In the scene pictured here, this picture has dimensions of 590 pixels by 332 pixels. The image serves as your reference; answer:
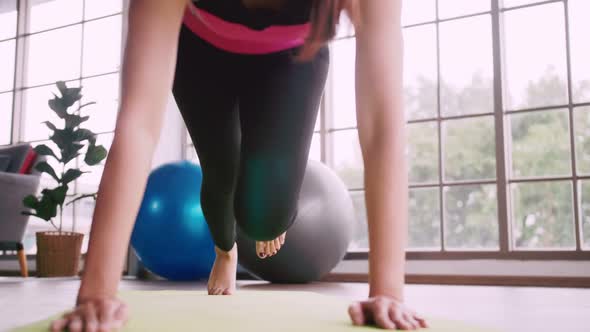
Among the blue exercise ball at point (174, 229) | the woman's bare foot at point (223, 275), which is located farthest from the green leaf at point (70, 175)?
the woman's bare foot at point (223, 275)

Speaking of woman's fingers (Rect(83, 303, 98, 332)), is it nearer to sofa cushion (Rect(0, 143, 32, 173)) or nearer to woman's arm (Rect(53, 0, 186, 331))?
woman's arm (Rect(53, 0, 186, 331))

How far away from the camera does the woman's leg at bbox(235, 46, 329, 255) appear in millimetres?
1550

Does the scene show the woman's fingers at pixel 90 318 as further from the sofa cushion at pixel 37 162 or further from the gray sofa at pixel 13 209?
the sofa cushion at pixel 37 162

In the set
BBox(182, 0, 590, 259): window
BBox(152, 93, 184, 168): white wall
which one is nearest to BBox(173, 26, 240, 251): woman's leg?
BBox(182, 0, 590, 259): window

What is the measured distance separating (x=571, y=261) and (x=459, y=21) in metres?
1.60

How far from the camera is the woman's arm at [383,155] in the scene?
94 centimetres

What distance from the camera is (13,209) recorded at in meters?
4.12

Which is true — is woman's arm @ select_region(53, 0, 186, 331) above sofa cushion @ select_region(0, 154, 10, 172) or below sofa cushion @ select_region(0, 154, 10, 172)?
below

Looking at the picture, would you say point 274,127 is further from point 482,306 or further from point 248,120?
point 482,306

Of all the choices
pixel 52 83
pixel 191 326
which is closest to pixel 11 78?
pixel 52 83

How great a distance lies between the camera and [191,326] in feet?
3.31

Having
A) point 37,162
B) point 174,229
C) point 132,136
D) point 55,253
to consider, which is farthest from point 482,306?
point 37,162

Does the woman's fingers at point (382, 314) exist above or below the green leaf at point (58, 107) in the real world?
below

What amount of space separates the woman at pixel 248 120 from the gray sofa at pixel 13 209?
2.82 meters
